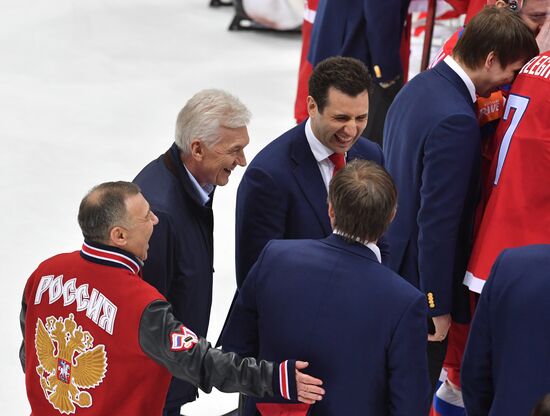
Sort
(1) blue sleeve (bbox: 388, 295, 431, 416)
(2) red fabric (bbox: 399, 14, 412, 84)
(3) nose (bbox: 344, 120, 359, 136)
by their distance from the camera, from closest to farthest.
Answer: (1) blue sleeve (bbox: 388, 295, 431, 416), (3) nose (bbox: 344, 120, 359, 136), (2) red fabric (bbox: 399, 14, 412, 84)

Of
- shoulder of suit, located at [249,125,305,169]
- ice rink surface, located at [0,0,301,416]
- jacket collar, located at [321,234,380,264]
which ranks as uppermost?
jacket collar, located at [321,234,380,264]

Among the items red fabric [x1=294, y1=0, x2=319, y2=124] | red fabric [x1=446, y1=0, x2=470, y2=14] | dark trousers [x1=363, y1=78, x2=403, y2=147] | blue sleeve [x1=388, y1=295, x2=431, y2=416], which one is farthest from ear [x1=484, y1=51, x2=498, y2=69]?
red fabric [x1=294, y1=0, x2=319, y2=124]

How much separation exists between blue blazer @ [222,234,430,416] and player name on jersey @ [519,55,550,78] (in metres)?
0.89

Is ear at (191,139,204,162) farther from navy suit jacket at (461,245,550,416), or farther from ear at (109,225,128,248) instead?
navy suit jacket at (461,245,550,416)

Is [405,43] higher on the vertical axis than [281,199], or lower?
lower

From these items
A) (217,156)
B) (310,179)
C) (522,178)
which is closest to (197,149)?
(217,156)

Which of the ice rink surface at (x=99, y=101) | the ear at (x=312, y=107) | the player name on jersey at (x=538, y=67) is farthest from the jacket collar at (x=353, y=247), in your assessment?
the ice rink surface at (x=99, y=101)

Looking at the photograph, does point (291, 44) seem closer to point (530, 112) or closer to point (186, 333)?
point (530, 112)

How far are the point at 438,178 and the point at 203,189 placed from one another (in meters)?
0.71

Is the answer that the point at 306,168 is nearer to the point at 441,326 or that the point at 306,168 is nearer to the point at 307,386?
the point at 441,326

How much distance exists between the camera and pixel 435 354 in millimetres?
3486

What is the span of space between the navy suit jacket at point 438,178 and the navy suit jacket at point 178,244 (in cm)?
68

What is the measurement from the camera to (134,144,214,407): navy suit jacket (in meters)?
2.82

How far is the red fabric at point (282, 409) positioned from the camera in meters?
2.42
